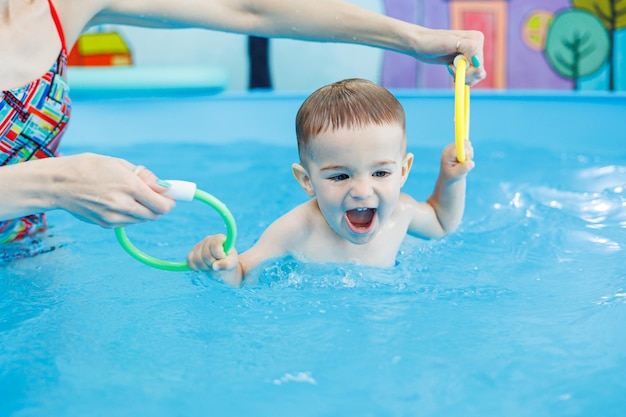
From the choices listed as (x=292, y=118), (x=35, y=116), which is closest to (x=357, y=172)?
(x=35, y=116)

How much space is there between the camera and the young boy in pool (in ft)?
5.98

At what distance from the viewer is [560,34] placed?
17.9ft

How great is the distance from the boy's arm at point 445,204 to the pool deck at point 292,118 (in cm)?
181

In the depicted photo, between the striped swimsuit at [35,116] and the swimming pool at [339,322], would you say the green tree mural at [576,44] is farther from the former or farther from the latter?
the striped swimsuit at [35,116]

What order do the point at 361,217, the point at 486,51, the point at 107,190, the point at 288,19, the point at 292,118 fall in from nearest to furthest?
the point at 107,190
the point at 361,217
the point at 288,19
the point at 292,118
the point at 486,51

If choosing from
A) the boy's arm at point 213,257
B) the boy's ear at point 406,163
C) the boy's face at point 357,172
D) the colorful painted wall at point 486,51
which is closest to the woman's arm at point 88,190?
the boy's arm at point 213,257

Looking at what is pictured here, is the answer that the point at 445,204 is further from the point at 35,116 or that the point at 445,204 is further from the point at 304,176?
the point at 35,116

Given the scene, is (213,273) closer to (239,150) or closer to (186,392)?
(186,392)

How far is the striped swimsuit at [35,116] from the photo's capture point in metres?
1.96

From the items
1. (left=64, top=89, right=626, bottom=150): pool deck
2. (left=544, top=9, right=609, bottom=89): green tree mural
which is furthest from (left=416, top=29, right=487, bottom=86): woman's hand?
(left=544, top=9, right=609, bottom=89): green tree mural

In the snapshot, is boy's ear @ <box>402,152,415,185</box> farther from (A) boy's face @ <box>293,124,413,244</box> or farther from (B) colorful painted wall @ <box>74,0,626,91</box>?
(B) colorful painted wall @ <box>74,0,626,91</box>

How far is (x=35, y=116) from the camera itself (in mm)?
2016

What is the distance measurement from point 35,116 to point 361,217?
0.90m

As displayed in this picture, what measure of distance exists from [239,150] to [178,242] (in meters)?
1.49
